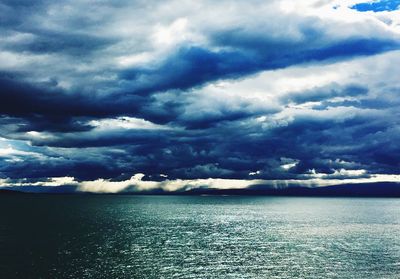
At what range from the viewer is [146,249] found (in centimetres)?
11069

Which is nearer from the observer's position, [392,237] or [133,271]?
[133,271]

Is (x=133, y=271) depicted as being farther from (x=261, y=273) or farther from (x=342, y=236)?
(x=342, y=236)

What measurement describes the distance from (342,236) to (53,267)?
103 m

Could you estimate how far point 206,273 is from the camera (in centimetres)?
8350

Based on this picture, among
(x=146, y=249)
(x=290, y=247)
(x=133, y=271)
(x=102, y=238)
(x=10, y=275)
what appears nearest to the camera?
(x=10, y=275)

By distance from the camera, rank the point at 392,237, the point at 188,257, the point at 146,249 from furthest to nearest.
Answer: the point at 392,237 < the point at 146,249 < the point at 188,257

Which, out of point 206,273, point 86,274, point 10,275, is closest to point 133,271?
point 86,274

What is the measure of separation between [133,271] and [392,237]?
339 feet

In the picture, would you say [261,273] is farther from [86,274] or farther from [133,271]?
[86,274]

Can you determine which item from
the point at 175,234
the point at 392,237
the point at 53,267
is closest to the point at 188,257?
the point at 53,267

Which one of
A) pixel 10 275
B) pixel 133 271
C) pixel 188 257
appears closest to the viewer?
pixel 10 275

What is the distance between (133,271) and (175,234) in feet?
224

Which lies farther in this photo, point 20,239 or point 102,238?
point 102,238

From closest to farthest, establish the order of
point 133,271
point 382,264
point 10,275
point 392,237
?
1. point 10,275
2. point 133,271
3. point 382,264
4. point 392,237
